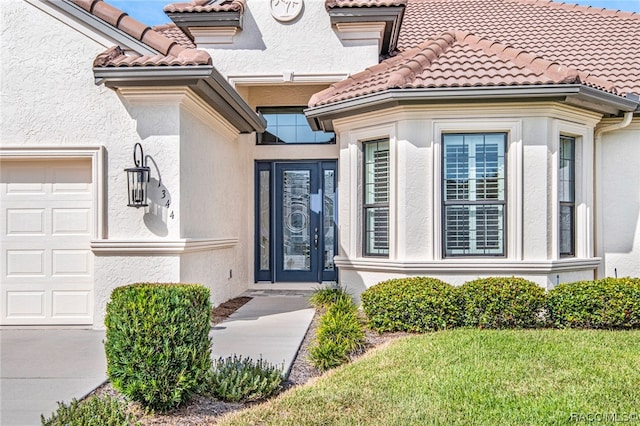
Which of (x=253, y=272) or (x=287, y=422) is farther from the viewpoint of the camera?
(x=253, y=272)

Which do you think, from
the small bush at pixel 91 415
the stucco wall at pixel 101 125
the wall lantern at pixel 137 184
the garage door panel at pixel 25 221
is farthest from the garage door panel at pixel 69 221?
the small bush at pixel 91 415

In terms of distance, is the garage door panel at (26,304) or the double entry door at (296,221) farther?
the double entry door at (296,221)

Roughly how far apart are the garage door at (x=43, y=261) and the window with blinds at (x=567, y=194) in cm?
795

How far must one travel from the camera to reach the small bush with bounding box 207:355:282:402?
512cm

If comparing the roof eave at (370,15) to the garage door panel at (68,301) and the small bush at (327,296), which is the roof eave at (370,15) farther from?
the garage door panel at (68,301)

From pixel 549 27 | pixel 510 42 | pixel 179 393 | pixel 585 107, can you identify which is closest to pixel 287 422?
pixel 179 393

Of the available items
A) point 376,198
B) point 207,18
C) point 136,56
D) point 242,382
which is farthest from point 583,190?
point 207,18

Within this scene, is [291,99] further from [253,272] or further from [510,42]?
[510,42]

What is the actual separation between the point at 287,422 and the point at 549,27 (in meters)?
12.8

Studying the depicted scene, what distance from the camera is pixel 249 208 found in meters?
12.8

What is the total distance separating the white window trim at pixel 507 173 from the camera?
880 cm

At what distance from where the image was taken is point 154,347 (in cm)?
467

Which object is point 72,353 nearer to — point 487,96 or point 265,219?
point 265,219

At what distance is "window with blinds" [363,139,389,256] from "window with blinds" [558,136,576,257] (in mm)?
3054
